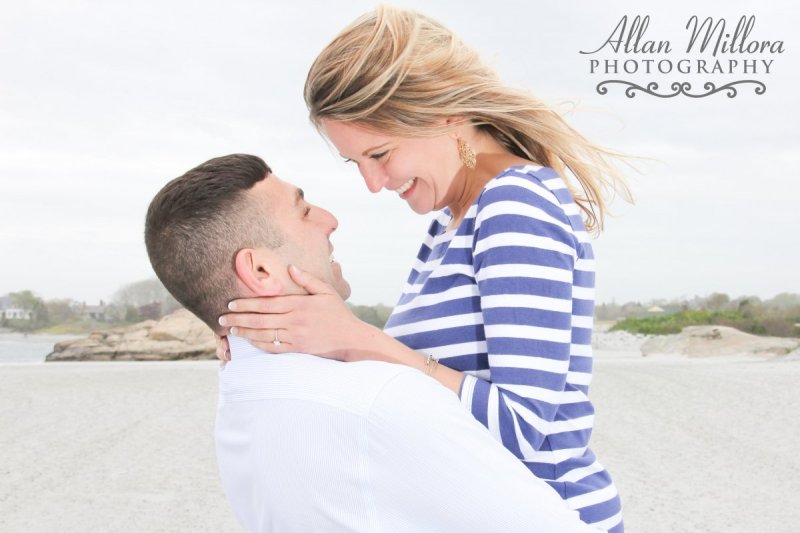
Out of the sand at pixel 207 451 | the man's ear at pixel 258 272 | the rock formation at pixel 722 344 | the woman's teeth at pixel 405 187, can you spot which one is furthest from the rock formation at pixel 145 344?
the man's ear at pixel 258 272

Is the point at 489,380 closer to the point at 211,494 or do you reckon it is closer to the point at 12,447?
the point at 211,494

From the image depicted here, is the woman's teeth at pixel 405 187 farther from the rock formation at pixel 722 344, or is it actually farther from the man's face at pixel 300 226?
the rock formation at pixel 722 344

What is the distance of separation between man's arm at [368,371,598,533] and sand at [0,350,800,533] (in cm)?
391

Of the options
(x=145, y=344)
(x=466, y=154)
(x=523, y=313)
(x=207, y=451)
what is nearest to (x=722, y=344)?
(x=145, y=344)

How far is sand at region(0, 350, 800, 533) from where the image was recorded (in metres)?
5.23

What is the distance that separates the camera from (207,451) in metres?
6.56

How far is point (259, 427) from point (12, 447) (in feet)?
19.7

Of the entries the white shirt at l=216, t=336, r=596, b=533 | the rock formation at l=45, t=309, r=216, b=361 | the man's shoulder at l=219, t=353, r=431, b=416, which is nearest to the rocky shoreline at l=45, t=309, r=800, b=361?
the rock formation at l=45, t=309, r=216, b=361

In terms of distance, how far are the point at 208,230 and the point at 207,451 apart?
5.20 metres

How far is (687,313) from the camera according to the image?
17.7 m

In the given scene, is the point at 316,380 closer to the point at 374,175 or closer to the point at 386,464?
the point at 386,464

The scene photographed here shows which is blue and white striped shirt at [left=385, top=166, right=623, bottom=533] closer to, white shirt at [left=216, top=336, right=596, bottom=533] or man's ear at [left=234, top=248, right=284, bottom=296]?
white shirt at [left=216, top=336, right=596, bottom=533]

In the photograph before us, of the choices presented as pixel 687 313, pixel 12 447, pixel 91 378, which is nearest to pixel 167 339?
pixel 91 378

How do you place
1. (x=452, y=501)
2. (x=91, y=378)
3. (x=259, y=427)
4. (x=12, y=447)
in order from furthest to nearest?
(x=91, y=378) → (x=12, y=447) → (x=259, y=427) → (x=452, y=501)
